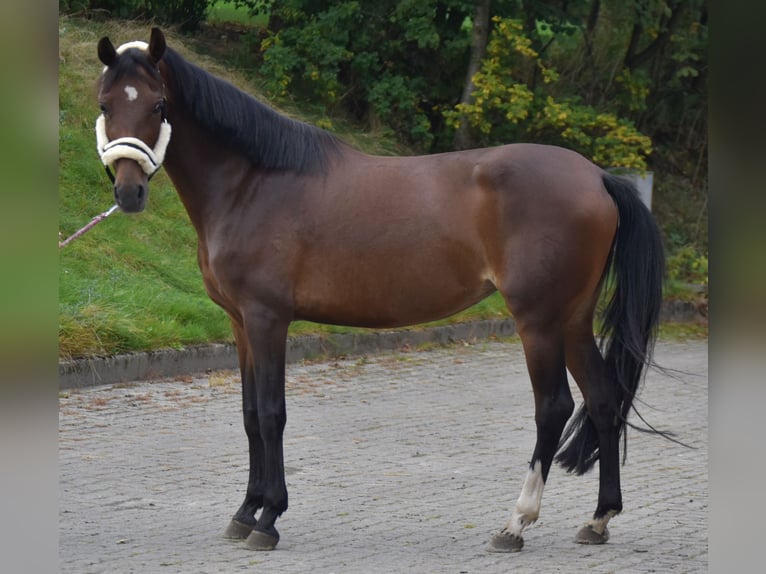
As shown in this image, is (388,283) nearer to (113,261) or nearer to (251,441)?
(251,441)

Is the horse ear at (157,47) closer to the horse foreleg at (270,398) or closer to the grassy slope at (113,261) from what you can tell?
the horse foreleg at (270,398)

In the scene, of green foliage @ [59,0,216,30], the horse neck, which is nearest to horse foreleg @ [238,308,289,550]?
the horse neck

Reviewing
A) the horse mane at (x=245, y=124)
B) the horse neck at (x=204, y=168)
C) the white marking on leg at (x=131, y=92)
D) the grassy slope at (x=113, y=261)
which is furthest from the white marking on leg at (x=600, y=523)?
the grassy slope at (x=113, y=261)

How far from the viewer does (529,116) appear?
1455 cm

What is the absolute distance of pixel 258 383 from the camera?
514 centimetres

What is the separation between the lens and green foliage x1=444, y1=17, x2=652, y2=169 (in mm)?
13844

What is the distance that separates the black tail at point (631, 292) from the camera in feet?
17.1

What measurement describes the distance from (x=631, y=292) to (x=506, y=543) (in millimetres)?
1368

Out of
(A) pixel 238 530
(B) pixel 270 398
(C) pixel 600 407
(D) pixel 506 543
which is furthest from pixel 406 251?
(A) pixel 238 530

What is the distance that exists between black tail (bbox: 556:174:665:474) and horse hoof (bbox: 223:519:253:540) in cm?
180

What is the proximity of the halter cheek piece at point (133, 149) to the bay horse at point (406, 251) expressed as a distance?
0.08ft

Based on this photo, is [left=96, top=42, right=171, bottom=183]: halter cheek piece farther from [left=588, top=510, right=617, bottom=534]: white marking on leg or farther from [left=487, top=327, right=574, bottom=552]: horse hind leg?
[left=588, top=510, right=617, bottom=534]: white marking on leg

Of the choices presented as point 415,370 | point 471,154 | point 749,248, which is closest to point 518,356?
point 415,370

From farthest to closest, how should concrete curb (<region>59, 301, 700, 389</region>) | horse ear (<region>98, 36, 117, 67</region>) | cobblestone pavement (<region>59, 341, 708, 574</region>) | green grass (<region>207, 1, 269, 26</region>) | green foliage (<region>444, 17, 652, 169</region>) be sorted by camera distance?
green grass (<region>207, 1, 269, 26</region>), green foliage (<region>444, 17, 652, 169</region>), concrete curb (<region>59, 301, 700, 389</region>), cobblestone pavement (<region>59, 341, 708, 574</region>), horse ear (<region>98, 36, 117, 67</region>)
